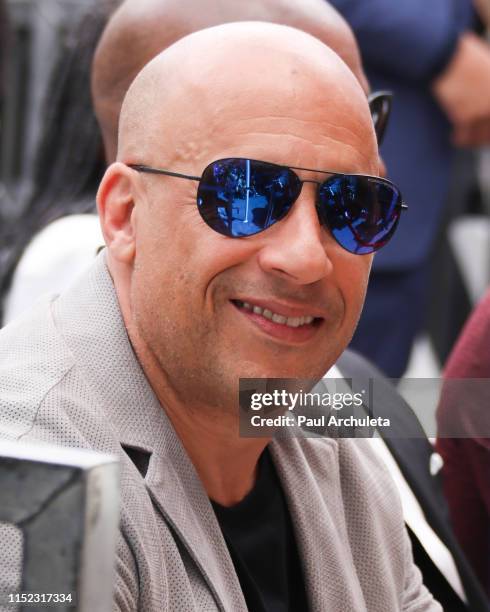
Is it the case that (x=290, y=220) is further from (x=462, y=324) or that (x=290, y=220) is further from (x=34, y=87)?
(x=34, y=87)

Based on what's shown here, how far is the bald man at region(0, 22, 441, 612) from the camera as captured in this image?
5.07 ft

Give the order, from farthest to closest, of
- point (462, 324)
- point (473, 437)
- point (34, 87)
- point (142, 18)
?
point (34, 87), point (462, 324), point (142, 18), point (473, 437)

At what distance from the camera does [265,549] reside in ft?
5.63

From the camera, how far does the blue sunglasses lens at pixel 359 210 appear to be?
160cm

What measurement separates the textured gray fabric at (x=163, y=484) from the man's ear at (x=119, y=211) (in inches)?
2.7

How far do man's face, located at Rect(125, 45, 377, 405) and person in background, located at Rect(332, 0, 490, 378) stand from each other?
1951mm

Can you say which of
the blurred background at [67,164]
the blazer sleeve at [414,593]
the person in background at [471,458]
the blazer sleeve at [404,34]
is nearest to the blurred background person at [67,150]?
the blurred background at [67,164]

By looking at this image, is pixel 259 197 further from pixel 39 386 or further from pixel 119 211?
pixel 39 386

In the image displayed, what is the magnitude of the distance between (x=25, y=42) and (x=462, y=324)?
8.87 feet

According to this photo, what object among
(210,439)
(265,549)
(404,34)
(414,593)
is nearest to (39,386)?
(210,439)

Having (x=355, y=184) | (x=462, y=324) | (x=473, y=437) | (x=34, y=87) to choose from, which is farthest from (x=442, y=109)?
(x=34, y=87)

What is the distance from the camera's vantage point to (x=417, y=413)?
210 centimetres

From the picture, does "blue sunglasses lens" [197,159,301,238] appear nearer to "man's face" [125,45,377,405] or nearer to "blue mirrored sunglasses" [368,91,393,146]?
"man's face" [125,45,377,405]

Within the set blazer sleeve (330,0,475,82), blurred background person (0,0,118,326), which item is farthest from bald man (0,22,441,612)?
blazer sleeve (330,0,475,82)
